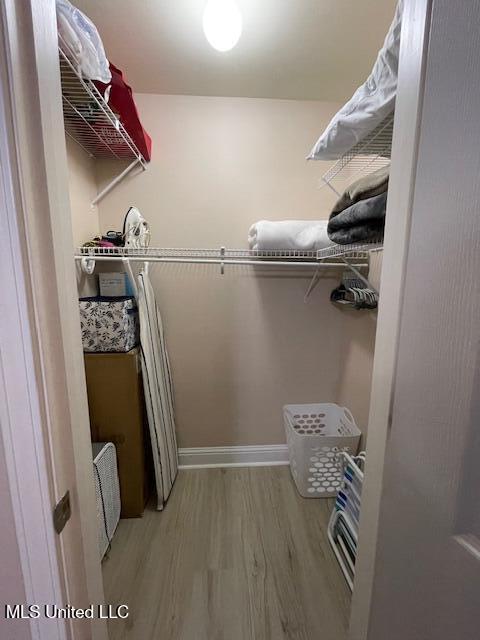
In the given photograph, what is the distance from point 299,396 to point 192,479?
0.89m

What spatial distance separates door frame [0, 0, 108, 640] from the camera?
41cm

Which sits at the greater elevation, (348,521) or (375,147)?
(375,147)

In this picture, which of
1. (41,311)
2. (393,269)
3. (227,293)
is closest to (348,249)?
(393,269)

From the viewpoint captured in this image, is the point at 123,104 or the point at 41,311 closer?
the point at 41,311

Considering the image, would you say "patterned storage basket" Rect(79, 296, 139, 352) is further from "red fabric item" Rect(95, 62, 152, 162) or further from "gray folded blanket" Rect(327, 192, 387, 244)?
"gray folded blanket" Rect(327, 192, 387, 244)

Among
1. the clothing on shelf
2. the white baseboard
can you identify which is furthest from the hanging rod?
the white baseboard

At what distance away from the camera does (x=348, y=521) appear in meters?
1.24

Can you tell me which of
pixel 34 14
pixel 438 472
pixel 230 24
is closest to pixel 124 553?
pixel 438 472

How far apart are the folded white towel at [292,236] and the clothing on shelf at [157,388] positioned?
27.2 inches

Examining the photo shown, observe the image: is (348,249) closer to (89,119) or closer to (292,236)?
(292,236)

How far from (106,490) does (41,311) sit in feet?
4.00

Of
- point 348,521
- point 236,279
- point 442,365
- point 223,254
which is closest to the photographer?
point 442,365

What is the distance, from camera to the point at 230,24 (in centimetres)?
102

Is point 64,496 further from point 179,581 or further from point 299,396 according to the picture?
point 299,396
